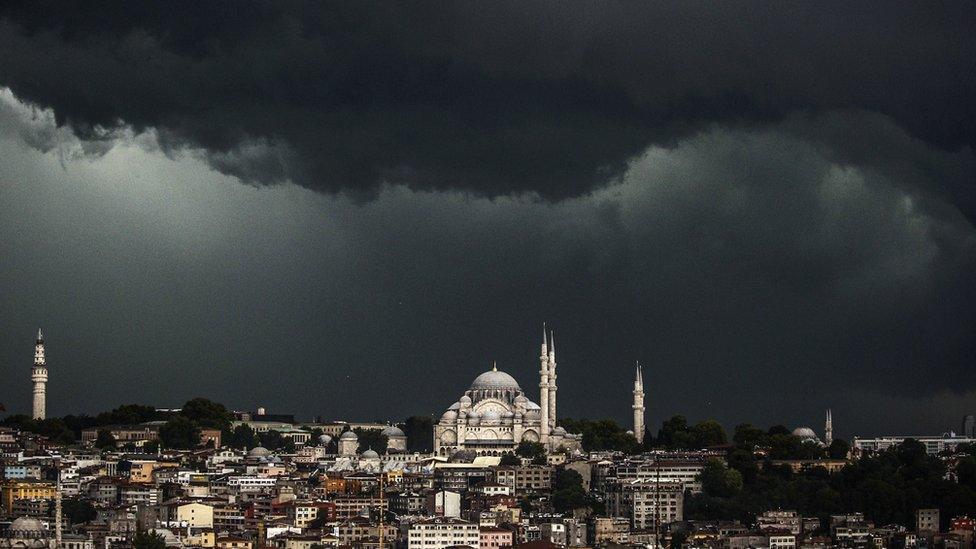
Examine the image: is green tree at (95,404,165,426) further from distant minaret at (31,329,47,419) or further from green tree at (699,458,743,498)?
green tree at (699,458,743,498)

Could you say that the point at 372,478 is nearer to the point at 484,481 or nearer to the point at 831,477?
the point at 484,481

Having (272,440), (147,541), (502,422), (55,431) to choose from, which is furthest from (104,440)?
(147,541)

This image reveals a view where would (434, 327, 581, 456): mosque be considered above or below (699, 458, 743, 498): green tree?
above

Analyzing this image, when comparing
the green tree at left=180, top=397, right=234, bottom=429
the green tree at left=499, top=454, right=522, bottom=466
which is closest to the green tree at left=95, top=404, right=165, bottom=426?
the green tree at left=180, top=397, right=234, bottom=429

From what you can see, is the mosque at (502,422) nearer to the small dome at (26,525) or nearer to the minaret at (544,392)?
the minaret at (544,392)

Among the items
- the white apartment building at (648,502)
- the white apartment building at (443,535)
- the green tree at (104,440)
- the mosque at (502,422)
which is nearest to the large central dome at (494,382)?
the mosque at (502,422)

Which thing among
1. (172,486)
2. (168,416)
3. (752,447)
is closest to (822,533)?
(752,447)
